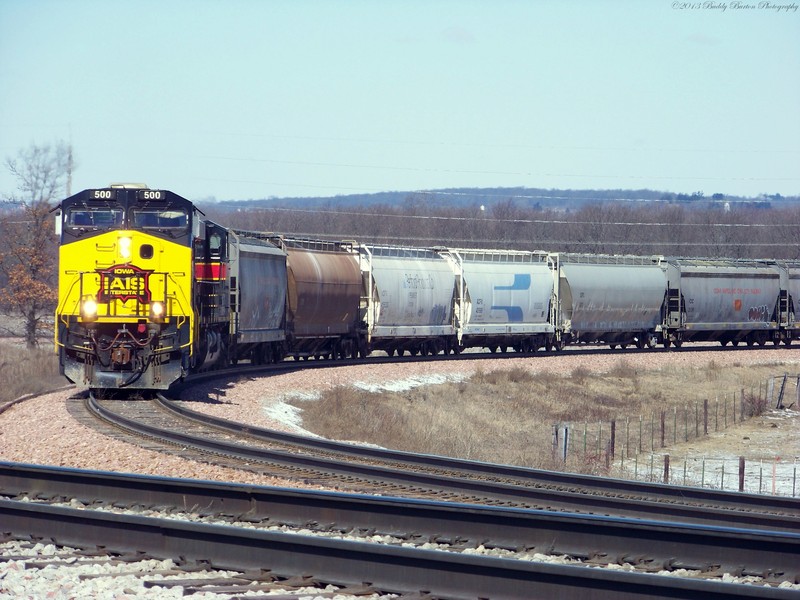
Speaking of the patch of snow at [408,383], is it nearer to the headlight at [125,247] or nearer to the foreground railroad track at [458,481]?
the headlight at [125,247]

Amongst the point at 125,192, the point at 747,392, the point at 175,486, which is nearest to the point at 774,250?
the point at 747,392

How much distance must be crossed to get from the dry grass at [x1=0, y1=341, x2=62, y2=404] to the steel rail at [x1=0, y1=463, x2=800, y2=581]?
580 inches

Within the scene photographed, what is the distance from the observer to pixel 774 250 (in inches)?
3794

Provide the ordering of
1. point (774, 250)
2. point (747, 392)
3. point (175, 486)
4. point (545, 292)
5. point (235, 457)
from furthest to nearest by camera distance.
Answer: point (774, 250)
point (545, 292)
point (747, 392)
point (235, 457)
point (175, 486)

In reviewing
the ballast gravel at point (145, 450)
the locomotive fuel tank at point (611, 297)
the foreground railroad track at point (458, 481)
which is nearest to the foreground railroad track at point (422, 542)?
the ballast gravel at point (145, 450)

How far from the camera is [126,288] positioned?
61.1ft

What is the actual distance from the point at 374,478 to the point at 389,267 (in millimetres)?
22379

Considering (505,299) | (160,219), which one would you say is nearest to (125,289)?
(160,219)

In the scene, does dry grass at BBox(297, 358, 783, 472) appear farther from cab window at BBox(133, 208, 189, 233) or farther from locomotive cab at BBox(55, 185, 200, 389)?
cab window at BBox(133, 208, 189, 233)

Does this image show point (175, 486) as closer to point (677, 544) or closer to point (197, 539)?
point (197, 539)

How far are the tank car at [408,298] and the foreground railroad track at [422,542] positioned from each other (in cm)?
2369

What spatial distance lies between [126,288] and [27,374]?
1114 centimetres

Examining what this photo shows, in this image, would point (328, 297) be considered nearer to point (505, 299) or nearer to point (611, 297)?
point (505, 299)

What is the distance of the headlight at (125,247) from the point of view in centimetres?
1877
